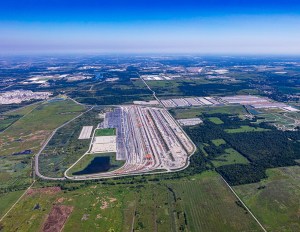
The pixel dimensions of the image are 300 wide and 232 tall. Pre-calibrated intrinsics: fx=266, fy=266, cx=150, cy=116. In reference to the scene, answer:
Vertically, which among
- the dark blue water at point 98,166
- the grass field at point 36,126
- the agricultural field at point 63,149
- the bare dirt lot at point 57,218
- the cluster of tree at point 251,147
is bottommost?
the grass field at point 36,126

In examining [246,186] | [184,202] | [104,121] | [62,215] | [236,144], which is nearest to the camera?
[62,215]

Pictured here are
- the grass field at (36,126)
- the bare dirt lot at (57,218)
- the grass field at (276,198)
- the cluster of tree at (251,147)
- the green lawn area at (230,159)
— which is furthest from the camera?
the grass field at (36,126)

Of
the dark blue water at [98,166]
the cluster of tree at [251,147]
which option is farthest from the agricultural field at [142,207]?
the cluster of tree at [251,147]

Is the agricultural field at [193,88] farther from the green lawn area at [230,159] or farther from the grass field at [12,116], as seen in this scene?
the green lawn area at [230,159]

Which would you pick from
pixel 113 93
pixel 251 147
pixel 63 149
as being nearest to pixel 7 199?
pixel 63 149

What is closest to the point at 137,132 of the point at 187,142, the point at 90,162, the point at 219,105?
the point at 187,142

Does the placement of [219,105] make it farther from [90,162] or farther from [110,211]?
[110,211]
